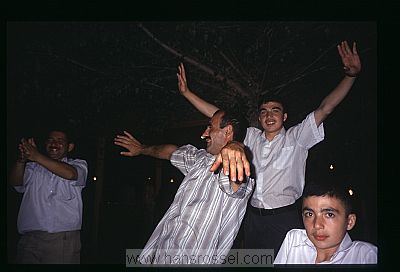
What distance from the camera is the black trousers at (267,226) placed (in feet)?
8.73

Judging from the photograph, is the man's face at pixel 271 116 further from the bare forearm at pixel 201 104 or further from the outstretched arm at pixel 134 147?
the outstretched arm at pixel 134 147

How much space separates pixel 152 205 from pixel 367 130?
142cm

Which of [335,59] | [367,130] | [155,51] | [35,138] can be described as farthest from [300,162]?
[35,138]

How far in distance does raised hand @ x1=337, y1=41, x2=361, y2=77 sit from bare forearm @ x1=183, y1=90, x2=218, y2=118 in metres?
0.84

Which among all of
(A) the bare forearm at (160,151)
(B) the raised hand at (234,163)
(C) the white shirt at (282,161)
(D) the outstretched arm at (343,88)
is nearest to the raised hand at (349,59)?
(D) the outstretched arm at (343,88)

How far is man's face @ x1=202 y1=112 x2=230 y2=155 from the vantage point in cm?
262

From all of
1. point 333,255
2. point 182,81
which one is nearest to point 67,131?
point 182,81

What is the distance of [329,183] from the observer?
268 centimetres

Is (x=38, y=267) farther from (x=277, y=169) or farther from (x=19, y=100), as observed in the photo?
(x=277, y=169)

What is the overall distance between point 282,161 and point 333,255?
24.1 inches

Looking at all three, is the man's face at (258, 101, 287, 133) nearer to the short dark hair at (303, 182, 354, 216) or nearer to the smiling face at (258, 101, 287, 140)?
the smiling face at (258, 101, 287, 140)

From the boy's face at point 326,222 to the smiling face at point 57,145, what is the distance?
1.51 m

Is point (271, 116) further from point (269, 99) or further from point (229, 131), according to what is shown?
point (229, 131)

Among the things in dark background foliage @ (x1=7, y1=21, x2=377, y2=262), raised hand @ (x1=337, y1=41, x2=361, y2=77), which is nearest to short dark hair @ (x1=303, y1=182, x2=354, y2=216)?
dark background foliage @ (x1=7, y1=21, x2=377, y2=262)
